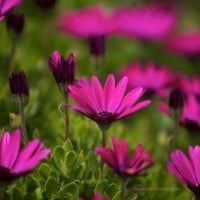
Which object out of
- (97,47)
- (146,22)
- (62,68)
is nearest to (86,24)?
(146,22)

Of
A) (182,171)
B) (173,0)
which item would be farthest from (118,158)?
(173,0)

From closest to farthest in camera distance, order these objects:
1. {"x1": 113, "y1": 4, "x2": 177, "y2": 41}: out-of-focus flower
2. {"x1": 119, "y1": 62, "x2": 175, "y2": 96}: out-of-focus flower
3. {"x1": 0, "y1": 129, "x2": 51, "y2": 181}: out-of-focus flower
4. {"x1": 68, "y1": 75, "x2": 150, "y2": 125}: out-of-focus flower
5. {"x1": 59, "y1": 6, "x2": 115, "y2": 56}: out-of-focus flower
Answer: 1. {"x1": 0, "y1": 129, "x2": 51, "y2": 181}: out-of-focus flower
2. {"x1": 68, "y1": 75, "x2": 150, "y2": 125}: out-of-focus flower
3. {"x1": 119, "y1": 62, "x2": 175, "y2": 96}: out-of-focus flower
4. {"x1": 59, "y1": 6, "x2": 115, "y2": 56}: out-of-focus flower
5. {"x1": 113, "y1": 4, "x2": 177, "y2": 41}: out-of-focus flower

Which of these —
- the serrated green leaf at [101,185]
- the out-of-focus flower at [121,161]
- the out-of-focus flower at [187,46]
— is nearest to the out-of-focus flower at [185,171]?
the out-of-focus flower at [121,161]

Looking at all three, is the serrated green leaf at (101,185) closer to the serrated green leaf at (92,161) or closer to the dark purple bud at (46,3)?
the serrated green leaf at (92,161)

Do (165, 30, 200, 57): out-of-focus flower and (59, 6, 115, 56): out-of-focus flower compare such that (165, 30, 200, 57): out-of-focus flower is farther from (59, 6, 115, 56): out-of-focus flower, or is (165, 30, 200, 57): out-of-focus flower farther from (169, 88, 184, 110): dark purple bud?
(169, 88, 184, 110): dark purple bud

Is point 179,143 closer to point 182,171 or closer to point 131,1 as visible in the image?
point 182,171

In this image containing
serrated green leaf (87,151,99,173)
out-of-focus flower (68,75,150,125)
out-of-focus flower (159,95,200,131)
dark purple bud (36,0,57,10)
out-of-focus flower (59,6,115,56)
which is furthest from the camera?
out-of-focus flower (59,6,115,56)

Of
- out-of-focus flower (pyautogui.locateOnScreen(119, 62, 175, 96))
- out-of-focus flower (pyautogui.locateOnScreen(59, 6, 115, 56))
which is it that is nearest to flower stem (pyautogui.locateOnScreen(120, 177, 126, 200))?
→ out-of-focus flower (pyautogui.locateOnScreen(119, 62, 175, 96))
